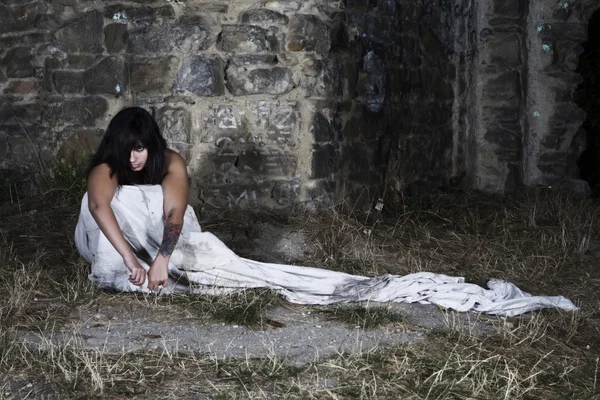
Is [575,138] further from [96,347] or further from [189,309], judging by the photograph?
[96,347]

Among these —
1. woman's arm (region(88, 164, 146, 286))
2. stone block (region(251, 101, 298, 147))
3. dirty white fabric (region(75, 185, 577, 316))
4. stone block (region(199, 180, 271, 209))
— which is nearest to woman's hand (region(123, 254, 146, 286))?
woman's arm (region(88, 164, 146, 286))

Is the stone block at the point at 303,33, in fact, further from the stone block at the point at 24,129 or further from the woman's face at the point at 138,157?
the stone block at the point at 24,129

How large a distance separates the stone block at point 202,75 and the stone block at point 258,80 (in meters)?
0.07

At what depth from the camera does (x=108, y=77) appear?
5.99 m

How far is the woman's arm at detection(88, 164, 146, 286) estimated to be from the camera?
161 inches

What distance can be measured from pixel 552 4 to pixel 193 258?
14.2ft

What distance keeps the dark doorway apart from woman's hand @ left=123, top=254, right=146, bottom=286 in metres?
4.80

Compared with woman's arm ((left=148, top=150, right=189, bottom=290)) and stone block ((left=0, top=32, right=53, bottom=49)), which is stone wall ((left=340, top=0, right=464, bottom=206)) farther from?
stone block ((left=0, top=32, right=53, bottom=49))

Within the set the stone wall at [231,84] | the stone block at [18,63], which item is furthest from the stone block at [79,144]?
the stone block at [18,63]

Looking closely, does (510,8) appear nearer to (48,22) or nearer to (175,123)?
(175,123)

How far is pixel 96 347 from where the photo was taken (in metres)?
3.57

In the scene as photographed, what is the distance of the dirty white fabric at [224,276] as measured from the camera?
445 cm

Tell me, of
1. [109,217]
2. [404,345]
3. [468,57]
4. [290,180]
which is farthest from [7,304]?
[468,57]

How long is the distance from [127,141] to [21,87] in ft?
7.58
